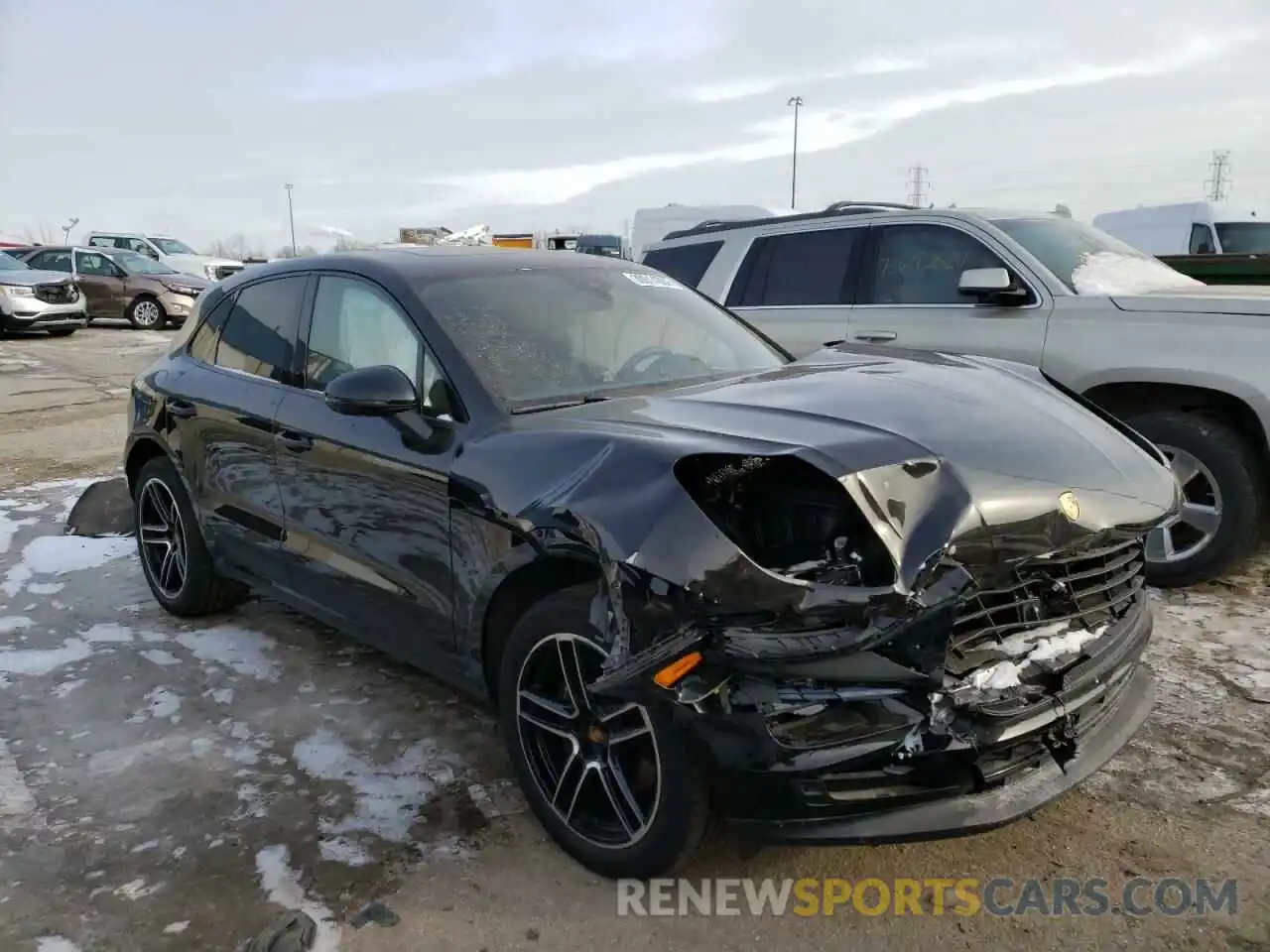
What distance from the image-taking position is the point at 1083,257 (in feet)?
18.4

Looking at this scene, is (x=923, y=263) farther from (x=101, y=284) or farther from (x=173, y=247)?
(x=173, y=247)

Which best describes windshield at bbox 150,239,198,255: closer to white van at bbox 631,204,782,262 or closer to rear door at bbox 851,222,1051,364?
white van at bbox 631,204,782,262

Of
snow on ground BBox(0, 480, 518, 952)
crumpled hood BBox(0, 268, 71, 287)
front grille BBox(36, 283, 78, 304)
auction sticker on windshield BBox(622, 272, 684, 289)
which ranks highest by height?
auction sticker on windshield BBox(622, 272, 684, 289)

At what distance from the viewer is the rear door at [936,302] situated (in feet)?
17.5

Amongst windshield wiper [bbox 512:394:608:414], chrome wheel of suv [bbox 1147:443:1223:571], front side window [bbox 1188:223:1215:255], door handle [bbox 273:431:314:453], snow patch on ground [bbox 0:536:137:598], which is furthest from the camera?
front side window [bbox 1188:223:1215:255]

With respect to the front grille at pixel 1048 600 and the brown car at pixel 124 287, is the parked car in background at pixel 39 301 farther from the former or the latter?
the front grille at pixel 1048 600

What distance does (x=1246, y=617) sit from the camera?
442 centimetres

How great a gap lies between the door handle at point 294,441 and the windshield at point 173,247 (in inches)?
997

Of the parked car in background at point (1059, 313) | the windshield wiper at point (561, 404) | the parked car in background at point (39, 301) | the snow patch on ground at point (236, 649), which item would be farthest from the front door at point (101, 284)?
the windshield wiper at point (561, 404)

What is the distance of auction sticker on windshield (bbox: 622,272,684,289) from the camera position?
13.5 ft

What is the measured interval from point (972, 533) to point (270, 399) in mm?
2795

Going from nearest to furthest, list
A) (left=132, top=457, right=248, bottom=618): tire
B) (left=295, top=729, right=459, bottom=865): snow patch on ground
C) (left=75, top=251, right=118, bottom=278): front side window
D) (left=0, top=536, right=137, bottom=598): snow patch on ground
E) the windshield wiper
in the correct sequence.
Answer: (left=295, top=729, right=459, bottom=865): snow patch on ground, the windshield wiper, (left=132, top=457, right=248, bottom=618): tire, (left=0, top=536, right=137, bottom=598): snow patch on ground, (left=75, top=251, right=118, bottom=278): front side window

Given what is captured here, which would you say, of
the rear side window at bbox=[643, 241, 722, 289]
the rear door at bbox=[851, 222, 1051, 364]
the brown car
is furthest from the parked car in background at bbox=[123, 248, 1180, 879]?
the brown car

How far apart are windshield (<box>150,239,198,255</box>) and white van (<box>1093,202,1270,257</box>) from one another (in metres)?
23.0
